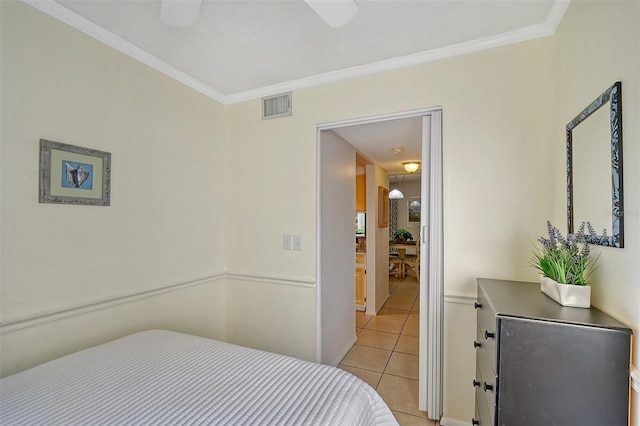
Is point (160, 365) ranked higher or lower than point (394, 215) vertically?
lower

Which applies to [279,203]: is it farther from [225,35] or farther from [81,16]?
[81,16]

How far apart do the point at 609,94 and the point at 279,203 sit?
1.97 metres

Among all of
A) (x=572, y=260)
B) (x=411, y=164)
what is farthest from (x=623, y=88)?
(x=411, y=164)

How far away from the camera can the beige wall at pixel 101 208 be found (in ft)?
4.43

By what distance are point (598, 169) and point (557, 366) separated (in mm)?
766

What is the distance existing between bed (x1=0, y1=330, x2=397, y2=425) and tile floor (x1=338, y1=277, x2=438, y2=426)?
1169mm

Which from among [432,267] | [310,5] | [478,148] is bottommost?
[432,267]

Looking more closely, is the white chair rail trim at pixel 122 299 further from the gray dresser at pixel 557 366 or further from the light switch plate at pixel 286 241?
the gray dresser at pixel 557 366

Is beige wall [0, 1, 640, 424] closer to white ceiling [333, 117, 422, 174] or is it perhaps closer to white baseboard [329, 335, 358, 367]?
white ceiling [333, 117, 422, 174]

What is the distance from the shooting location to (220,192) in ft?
8.44

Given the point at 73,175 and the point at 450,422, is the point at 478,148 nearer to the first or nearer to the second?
the point at 450,422

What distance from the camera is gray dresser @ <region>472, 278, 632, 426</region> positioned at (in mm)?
908

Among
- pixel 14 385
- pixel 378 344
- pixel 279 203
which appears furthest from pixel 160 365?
pixel 378 344

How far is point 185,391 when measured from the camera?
106 cm
